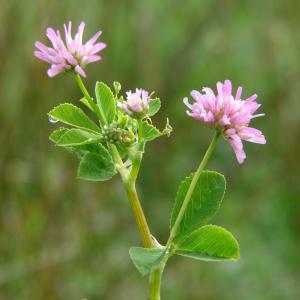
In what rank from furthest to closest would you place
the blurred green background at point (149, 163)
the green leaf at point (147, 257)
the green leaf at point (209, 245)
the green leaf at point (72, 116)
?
the blurred green background at point (149, 163), the green leaf at point (72, 116), the green leaf at point (209, 245), the green leaf at point (147, 257)

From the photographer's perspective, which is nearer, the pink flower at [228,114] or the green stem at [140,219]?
the green stem at [140,219]

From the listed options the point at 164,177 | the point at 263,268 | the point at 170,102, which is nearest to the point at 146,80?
the point at 170,102

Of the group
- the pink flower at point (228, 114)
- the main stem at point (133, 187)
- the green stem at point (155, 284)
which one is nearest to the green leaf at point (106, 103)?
the main stem at point (133, 187)

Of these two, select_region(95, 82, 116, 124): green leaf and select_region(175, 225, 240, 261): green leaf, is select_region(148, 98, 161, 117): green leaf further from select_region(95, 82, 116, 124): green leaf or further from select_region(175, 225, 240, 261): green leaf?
select_region(175, 225, 240, 261): green leaf

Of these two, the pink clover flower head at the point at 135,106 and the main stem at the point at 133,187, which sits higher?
the pink clover flower head at the point at 135,106

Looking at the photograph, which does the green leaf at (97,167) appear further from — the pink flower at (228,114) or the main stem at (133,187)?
the pink flower at (228,114)

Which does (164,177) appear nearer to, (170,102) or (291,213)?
(170,102)
